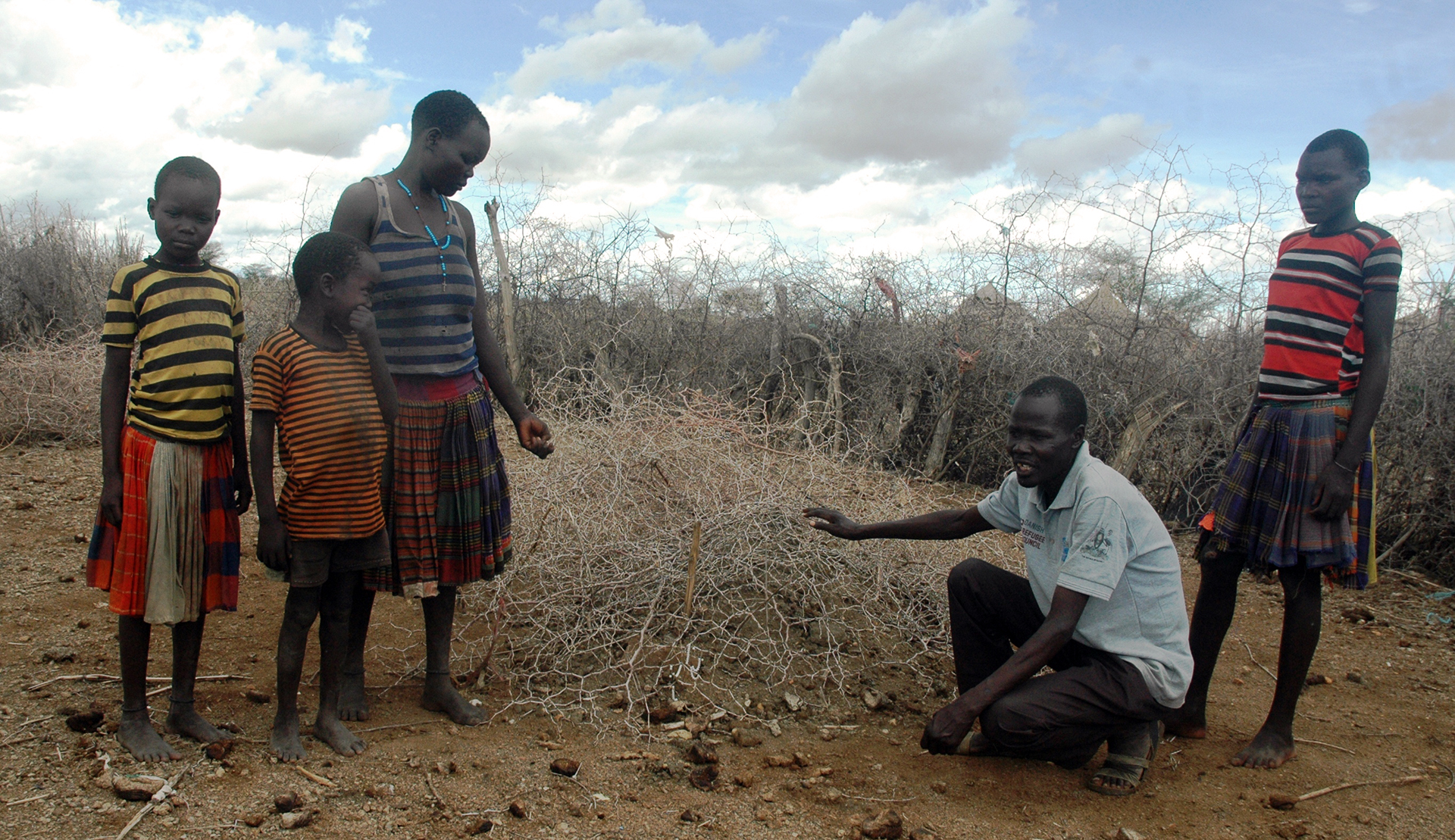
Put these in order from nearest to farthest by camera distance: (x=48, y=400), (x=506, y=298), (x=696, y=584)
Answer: (x=696, y=584), (x=48, y=400), (x=506, y=298)

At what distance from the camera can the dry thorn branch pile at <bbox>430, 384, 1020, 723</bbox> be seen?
3119mm

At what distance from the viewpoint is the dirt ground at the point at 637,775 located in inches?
86.2

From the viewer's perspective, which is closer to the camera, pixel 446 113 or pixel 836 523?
pixel 446 113

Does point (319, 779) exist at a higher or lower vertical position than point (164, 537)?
lower

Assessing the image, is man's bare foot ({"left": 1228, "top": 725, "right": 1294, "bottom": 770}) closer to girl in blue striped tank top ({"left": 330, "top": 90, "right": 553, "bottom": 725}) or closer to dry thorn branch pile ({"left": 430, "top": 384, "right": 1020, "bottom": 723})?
dry thorn branch pile ({"left": 430, "top": 384, "right": 1020, "bottom": 723})

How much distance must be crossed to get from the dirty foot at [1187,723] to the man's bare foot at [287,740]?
8.94 ft

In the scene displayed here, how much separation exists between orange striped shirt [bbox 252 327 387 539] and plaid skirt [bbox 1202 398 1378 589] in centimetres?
268

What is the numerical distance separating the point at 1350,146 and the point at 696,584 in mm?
2603

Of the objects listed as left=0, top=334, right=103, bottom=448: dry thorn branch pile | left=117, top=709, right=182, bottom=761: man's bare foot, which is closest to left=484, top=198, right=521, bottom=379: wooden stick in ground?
left=0, top=334, right=103, bottom=448: dry thorn branch pile

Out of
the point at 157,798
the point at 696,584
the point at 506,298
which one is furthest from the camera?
the point at 506,298

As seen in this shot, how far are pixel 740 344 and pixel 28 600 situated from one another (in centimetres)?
535

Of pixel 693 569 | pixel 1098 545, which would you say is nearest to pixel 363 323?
pixel 693 569

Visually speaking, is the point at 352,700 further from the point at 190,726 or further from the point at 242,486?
the point at 242,486

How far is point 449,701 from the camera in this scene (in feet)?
8.93
